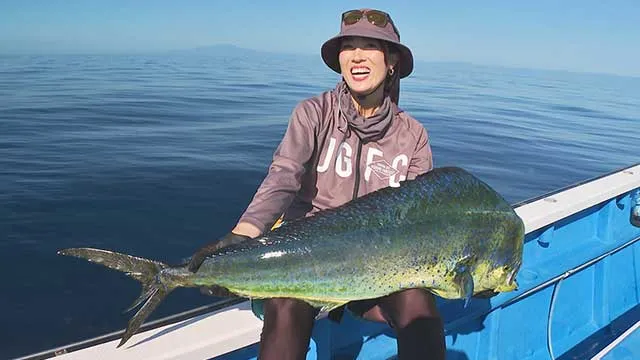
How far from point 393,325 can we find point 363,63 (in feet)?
4.27

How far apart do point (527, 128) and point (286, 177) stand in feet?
62.3

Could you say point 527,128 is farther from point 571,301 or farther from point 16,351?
point 16,351

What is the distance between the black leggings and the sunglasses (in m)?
1.32

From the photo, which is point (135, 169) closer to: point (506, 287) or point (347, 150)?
point (347, 150)

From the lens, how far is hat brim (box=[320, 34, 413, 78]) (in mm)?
2785

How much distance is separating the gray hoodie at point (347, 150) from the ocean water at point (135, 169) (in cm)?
244

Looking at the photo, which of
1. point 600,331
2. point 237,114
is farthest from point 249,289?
point 237,114

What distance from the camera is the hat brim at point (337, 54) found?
279cm

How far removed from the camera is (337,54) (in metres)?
2.95

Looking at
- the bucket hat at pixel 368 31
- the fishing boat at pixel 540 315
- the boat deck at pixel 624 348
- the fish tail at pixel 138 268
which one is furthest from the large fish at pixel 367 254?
the boat deck at pixel 624 348

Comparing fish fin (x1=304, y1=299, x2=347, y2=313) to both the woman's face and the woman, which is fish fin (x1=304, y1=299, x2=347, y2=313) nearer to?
the woman

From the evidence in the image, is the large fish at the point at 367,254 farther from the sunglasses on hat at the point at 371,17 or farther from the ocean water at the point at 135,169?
the ocean water at the point at 135,169

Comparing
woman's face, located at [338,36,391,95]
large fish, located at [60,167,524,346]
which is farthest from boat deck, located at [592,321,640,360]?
woman's face, located at [338,36,391,95]

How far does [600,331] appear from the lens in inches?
164
